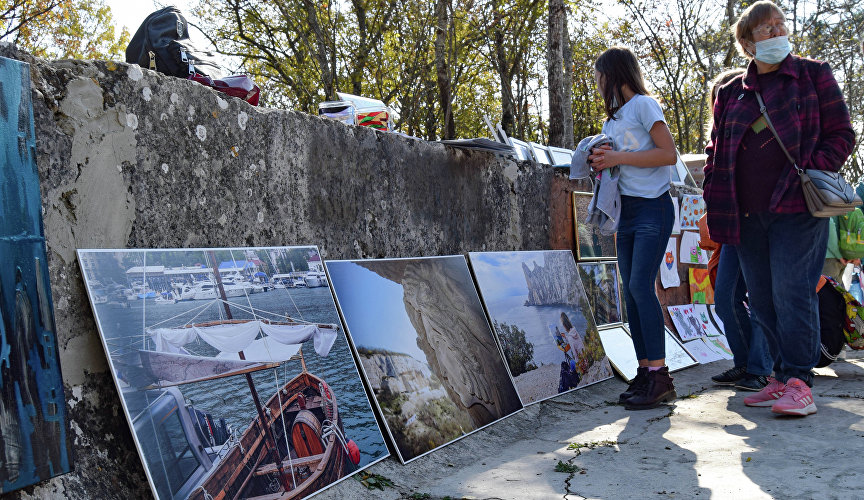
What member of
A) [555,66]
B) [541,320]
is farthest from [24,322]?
[555,66]

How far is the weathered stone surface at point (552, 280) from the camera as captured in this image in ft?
12.7

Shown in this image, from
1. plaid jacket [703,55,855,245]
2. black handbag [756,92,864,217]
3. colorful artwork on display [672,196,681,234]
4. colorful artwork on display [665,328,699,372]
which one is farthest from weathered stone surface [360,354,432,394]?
colorful artwork on display [672,196,681,234]

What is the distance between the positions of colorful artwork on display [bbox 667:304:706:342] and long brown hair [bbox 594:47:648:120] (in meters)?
2.17

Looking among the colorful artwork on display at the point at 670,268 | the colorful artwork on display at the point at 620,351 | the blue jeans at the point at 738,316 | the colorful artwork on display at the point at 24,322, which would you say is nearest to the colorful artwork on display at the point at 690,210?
the colorful artwork on display at the point at 670,268

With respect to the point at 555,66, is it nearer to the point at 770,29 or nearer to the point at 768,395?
the point at 770,29

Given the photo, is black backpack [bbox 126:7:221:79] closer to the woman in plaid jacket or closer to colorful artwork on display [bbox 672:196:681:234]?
the woman in plaid jacket

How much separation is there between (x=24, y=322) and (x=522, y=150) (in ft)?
11.2

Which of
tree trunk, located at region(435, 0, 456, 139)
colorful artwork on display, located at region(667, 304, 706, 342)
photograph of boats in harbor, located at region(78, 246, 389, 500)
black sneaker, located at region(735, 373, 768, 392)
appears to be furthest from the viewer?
tree trunk, located at region(435, 0, 456, 139)

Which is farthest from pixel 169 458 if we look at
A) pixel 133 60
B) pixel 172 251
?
pixel 133 60

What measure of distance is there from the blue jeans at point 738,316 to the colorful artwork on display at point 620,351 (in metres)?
0.55

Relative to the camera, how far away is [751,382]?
3.81m

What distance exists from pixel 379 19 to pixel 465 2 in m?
2.23

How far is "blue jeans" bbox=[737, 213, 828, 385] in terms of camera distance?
9.89ft

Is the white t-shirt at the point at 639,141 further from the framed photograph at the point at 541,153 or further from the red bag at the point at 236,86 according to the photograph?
the red bag at the point at 236,86
